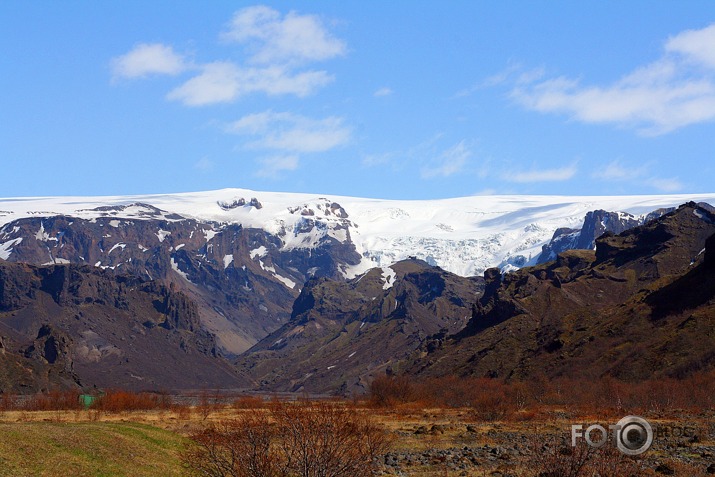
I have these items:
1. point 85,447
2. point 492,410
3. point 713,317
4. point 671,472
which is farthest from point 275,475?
point 713,317

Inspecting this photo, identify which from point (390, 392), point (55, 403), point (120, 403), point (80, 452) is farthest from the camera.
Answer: point (390, 392)

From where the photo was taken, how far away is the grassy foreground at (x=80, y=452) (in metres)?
43.9

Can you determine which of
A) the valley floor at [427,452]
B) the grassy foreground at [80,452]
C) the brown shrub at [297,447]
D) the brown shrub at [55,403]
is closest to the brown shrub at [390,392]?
the brown shrub at [55,403]

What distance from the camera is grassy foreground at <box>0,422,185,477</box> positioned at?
4391 cm

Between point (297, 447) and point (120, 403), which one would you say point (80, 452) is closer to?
point (297, 447)

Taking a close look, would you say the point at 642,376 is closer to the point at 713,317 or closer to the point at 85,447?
the point at 713,317

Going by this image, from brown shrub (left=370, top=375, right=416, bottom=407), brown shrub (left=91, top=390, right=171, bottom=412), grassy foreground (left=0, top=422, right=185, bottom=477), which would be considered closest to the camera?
grassy foreground (left=0, top=422, right=185, bottom=477)

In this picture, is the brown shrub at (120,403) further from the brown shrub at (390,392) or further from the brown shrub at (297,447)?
the brown shrub at (297,447)

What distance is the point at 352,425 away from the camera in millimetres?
40344

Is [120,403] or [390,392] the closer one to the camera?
[120,403]

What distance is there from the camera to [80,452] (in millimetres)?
48062

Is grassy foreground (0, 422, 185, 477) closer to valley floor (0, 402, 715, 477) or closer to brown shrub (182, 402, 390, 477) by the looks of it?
valley floor (0, 402, 715, 477)

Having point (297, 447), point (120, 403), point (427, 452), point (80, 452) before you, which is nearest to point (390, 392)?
point (120, 403)

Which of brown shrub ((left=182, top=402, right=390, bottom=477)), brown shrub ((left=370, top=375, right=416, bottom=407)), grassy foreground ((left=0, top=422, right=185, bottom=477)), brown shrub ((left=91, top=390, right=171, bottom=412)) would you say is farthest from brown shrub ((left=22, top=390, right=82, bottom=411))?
brown shrub ((left=182, top=402, right=390, bottom=477))
